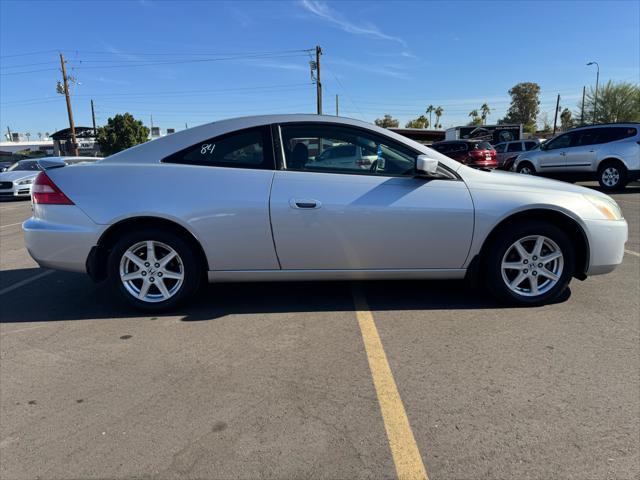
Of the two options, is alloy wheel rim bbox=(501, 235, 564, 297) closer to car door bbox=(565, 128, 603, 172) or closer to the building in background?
car door bbox=(565, 128, 603, 172)

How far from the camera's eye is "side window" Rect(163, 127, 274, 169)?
3877mm

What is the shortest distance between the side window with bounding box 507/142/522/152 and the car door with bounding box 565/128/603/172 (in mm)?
10089

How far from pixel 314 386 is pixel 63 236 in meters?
2.46

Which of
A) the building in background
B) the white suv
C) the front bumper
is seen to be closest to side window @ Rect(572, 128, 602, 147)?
the white suv

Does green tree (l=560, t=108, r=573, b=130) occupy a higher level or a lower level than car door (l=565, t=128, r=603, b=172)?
higher

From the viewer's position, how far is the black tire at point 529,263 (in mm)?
3887

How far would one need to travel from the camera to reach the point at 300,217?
3.73 meters

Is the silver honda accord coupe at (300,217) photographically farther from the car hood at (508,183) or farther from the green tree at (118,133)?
the green tree at (118,133)

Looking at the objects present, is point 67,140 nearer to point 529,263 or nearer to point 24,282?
point 24,282

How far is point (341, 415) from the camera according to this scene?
8.31ft

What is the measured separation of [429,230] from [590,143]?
445 inches

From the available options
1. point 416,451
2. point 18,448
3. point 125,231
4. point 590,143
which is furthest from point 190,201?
point 590,143

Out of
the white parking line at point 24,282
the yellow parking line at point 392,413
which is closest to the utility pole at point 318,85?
the white parking line at point 24,282


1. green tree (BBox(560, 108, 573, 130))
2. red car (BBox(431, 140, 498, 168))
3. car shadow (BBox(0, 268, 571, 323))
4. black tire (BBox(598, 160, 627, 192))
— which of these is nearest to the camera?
car shadow (BBox(0, 268, 571, 323))
